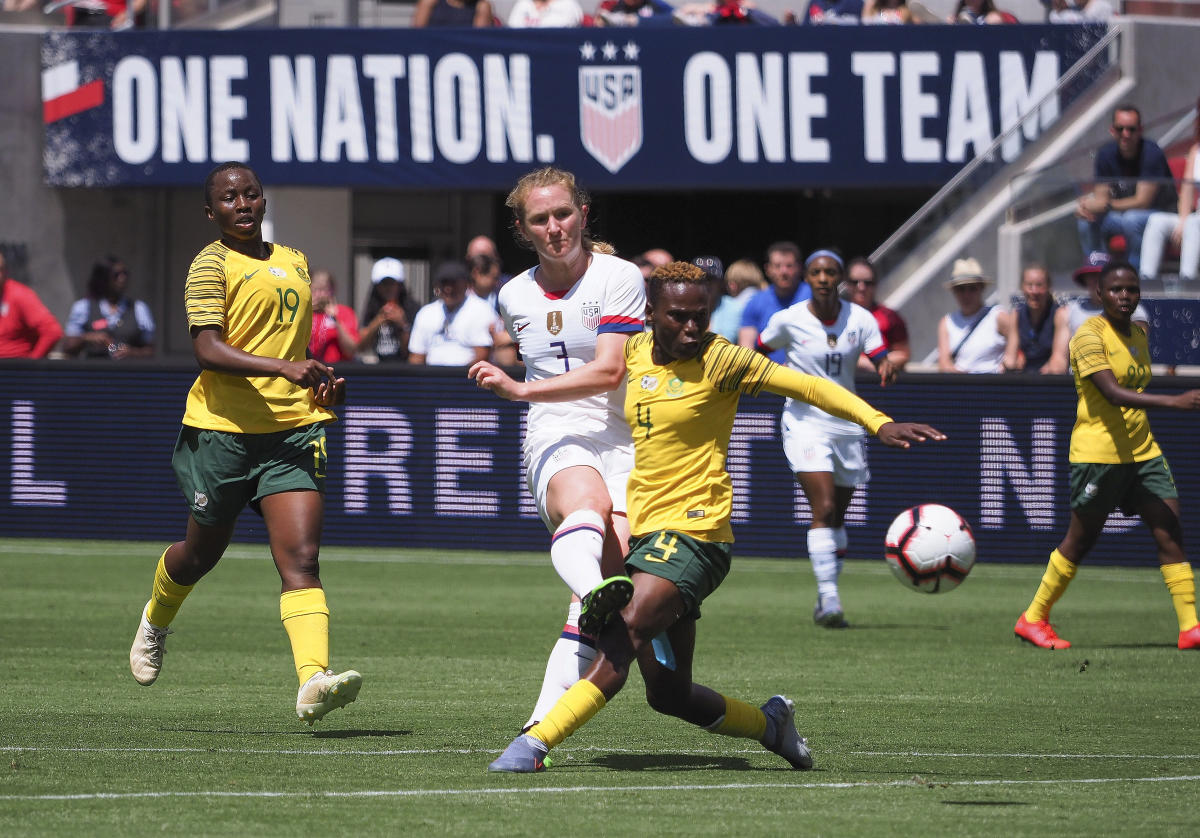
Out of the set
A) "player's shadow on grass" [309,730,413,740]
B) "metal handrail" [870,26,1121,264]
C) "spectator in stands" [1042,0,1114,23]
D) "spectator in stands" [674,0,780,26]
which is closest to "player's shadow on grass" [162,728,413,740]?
"player's shadow on grass" [309,730,413,740]

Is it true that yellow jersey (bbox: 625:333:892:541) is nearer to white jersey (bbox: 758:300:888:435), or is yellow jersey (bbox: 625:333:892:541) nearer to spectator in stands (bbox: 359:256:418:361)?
white jersey (bbox: 758:300:888:435)

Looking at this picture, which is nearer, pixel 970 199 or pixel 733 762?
pixel 733 762

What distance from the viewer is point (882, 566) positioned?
1662cm

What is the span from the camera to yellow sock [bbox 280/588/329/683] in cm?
738

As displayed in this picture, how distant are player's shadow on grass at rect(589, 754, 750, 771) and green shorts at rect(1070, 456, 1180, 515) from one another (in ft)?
15.8

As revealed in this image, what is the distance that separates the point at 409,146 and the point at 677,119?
3.34 meters

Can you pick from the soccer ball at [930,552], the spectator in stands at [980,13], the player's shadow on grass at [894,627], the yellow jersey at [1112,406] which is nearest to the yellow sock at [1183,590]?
the yellow jersey at [1112,406]

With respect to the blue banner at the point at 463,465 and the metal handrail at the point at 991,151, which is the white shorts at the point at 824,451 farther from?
the metal handrail at the point at 991,151

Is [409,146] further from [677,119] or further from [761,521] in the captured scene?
[761,521]

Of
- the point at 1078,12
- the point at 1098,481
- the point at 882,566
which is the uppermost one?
the point at 1078,12

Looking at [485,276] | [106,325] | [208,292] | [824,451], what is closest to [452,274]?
[485,276]

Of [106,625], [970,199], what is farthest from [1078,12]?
[106,625]

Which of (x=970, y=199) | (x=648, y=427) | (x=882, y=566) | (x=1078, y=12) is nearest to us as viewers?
(x=648, y=427)

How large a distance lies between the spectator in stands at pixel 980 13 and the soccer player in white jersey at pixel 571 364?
47.1ft
